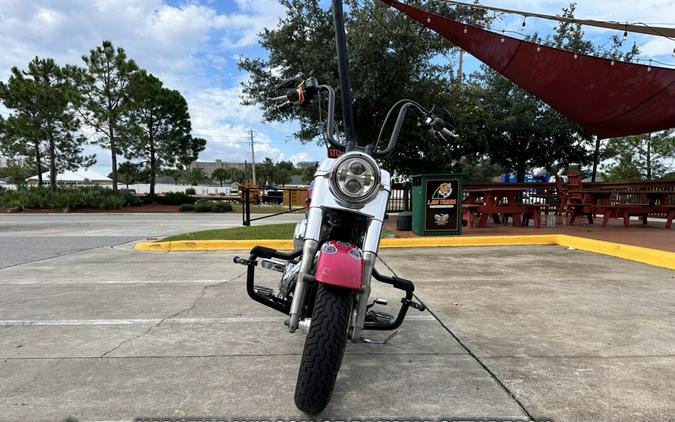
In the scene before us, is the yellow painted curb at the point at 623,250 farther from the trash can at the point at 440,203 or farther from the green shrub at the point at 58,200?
the green shrub at the point at 58,200

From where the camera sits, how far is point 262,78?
45.4 ft

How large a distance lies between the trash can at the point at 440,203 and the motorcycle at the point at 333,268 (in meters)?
6.39

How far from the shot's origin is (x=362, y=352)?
10.4 ft

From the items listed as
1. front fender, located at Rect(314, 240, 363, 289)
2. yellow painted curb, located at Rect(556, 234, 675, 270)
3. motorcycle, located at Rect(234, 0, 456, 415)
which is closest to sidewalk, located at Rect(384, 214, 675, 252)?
yellow painted curb, located at Rect(556, 234, 675, 270)

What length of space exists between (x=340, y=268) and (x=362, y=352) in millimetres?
1179

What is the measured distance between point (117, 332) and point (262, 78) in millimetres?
11599

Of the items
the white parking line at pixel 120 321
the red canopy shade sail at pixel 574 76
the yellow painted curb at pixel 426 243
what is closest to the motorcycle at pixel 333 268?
the white parking line at pixel 120 321

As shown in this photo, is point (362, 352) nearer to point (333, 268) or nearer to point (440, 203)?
point (333, 268)

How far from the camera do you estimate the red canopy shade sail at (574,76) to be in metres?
9.27

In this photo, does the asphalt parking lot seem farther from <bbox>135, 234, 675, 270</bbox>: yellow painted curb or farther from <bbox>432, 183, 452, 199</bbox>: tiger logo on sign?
<bbox>432, 183, 452, 199</bbox>: tiger logo on sign

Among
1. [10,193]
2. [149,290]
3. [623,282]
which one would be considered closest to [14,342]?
[149,290]

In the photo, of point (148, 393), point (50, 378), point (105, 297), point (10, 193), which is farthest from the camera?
point (10, 193)

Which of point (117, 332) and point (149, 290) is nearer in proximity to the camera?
point (117, 332)

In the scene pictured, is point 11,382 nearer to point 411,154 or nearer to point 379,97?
point 379,97
